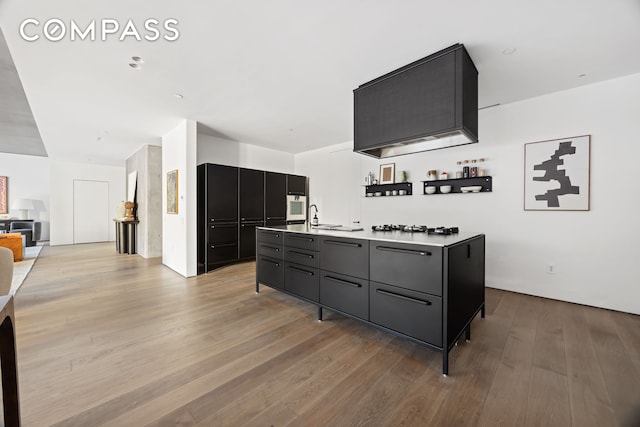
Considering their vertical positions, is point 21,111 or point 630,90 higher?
point 21,111

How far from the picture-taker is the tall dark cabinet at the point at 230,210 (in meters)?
4.85

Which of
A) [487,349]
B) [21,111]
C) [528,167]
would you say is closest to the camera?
[487,349]

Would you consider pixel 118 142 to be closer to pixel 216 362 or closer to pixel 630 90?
pixel 216 362

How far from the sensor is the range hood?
2.33 metres

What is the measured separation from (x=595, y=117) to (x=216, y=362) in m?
4.77

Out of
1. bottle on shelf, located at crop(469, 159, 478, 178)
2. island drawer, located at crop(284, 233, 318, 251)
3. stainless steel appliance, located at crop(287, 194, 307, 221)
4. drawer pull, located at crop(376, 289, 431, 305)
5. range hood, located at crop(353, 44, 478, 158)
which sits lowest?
drawer pull, located at crop(376, 289, 431, 305)

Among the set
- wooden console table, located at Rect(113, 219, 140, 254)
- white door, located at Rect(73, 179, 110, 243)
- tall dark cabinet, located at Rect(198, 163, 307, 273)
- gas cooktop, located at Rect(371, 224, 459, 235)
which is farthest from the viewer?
white door, located at Rect(73, 179, 110, 243)

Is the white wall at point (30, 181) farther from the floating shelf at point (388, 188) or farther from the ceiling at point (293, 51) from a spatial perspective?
the floating shelf at point (388, 188)

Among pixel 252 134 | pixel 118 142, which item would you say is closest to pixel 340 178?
pixel 252 134

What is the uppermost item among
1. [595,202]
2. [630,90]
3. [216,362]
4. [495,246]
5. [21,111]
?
[21,111]

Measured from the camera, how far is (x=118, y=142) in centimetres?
600

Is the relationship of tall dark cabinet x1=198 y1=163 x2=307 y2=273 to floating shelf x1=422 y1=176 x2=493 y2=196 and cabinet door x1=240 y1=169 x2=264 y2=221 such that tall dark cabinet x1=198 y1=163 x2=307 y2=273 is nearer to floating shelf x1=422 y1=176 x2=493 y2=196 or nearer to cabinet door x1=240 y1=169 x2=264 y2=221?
cabinet door x1=240 y1=169 x2=264 y2=221

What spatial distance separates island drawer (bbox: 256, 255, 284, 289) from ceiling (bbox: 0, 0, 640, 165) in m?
2.20

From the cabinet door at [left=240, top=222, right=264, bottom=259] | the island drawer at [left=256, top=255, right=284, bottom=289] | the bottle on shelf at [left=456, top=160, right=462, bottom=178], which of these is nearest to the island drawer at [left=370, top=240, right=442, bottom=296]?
the island drawer at [left=256, top=255, right=284, bottom=289]
